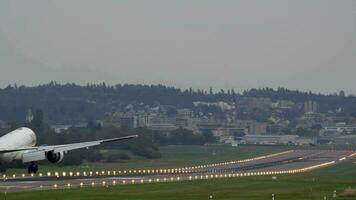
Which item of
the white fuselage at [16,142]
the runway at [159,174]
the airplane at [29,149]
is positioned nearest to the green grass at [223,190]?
the airplane at [29,149]

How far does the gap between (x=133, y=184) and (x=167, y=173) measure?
91.7 feet

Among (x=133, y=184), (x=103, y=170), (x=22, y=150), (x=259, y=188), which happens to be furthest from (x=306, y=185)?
(x=103, y=170)

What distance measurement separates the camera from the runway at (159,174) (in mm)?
114000

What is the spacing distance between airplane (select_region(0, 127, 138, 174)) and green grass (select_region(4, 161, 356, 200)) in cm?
340

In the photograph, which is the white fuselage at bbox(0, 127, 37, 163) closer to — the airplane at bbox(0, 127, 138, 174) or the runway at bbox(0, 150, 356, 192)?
the airplane at bbox(0, 127, 138, 174)

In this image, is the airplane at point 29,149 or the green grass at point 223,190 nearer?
the green grass at point 223,190

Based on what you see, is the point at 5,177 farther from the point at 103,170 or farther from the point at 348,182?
the point at 348,182

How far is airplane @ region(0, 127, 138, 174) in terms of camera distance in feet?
348

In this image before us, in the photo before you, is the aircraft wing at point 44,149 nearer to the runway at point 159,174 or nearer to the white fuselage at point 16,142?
the white fuselage at point 16,142

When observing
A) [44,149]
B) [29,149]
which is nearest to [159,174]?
[44,149]

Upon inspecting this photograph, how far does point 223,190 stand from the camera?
346 feet

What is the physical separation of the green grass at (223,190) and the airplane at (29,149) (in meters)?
3.40

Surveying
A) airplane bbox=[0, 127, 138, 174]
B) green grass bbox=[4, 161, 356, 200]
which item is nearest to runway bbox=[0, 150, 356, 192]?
airplane bbox=[0, 127, 138, 174]

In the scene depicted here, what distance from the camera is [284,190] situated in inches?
4119
